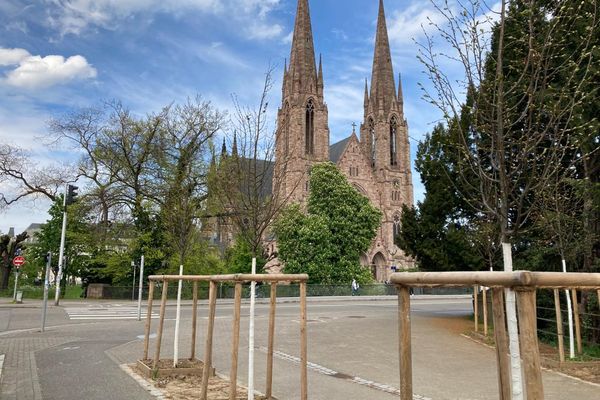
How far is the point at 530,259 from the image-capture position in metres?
14.2

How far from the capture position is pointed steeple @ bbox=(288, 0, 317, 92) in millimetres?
65438

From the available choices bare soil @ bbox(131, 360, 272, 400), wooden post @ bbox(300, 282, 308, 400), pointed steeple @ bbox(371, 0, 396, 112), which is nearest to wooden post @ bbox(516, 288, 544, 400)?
wooden post @ bbox(300, 282, 308, 400)

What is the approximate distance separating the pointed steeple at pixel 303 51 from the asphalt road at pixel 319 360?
5200 cm

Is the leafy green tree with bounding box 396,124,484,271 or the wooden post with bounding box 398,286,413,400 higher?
the leafy green tree with bounding box 396,124,484,271

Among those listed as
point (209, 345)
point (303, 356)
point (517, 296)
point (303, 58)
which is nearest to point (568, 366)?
point (303, 356)

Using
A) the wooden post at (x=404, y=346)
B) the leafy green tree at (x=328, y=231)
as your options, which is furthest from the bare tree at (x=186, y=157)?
the wooden post at (x=404, y=346)

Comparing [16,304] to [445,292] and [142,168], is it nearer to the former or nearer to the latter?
[142,168]

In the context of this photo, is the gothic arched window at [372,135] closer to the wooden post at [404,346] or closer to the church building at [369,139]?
the church building at [369,139]

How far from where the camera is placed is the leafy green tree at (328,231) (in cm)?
4378

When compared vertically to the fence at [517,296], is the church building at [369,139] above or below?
above

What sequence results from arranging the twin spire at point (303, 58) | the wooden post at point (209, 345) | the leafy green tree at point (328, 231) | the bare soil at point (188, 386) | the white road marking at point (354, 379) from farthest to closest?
the twin spire at point (303, 58) → the leafy green tree at point (328, 231) → the white road marking at point (354, 379) → the bare soil at point (188, 386) → the wooden post at point (209, 345)

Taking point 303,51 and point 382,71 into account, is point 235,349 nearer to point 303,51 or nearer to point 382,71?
point 303,51

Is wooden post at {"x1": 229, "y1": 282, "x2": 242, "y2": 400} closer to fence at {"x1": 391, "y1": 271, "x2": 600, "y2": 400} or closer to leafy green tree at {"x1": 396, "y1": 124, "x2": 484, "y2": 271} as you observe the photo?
fence at {"x1": 391, "y1": 271, "x2": 600, "y2": 400}

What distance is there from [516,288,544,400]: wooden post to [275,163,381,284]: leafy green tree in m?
38.6
